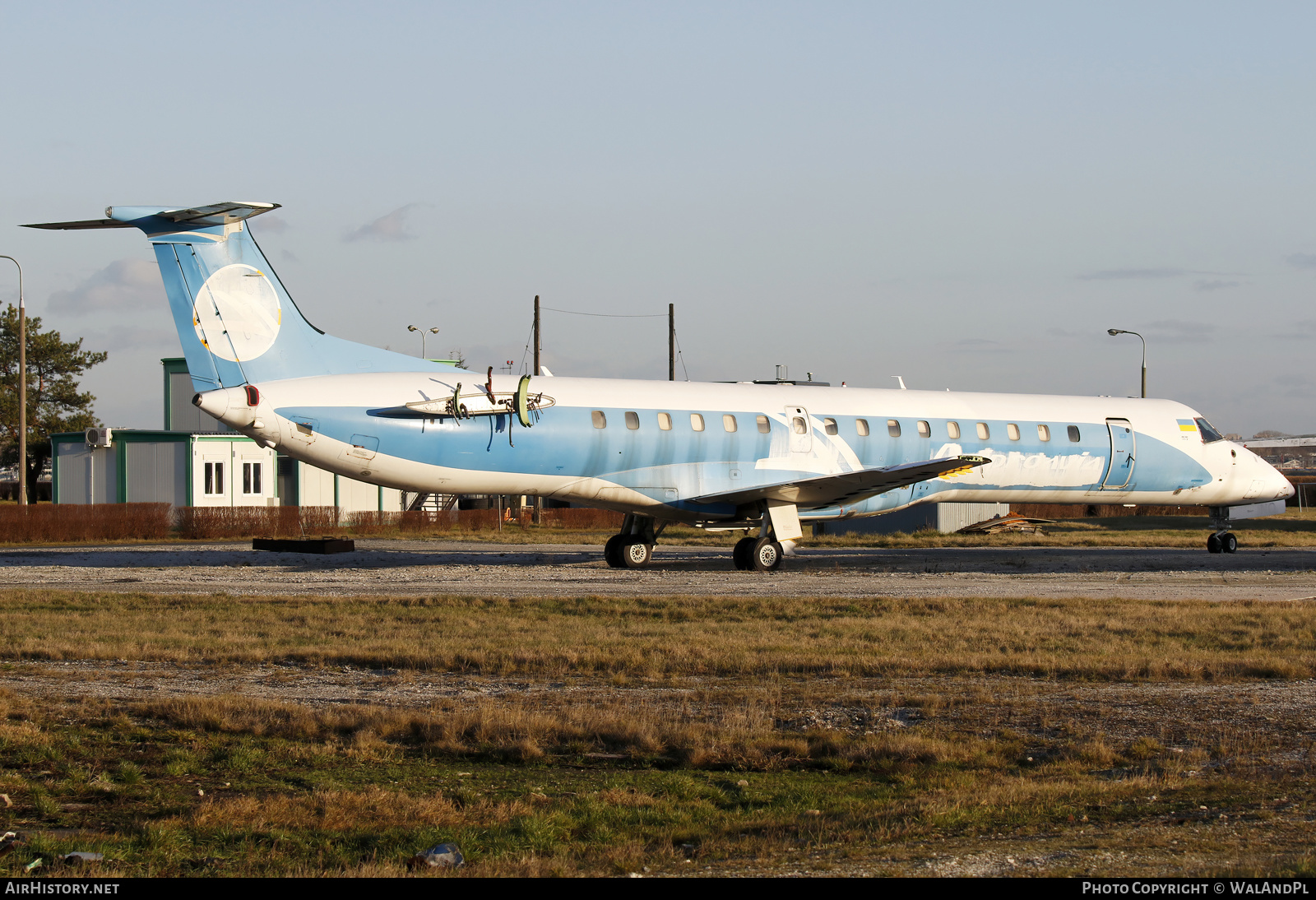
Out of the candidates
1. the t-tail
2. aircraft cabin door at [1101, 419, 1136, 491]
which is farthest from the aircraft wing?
the t-tail

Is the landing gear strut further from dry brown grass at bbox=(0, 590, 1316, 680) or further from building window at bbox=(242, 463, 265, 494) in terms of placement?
building window at bbox=(242, 463, 265, 494)

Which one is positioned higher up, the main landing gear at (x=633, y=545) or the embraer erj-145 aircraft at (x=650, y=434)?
the embraer erj-145 aircraft at (x=650, y=434)

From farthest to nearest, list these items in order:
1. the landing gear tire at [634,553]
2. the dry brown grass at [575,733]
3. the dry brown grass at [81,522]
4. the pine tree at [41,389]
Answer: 1. the pine tree at [41,389]
2. the dry brown grass at [81,522]
3. the landing gear tire at [634,553]
4. the dry brown grass at [575,733]

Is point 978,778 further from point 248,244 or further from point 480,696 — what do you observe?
point 248,244

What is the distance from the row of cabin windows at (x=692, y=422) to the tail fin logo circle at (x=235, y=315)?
615 centimetres

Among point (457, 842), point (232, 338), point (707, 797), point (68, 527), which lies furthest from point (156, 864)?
point (68, 527)

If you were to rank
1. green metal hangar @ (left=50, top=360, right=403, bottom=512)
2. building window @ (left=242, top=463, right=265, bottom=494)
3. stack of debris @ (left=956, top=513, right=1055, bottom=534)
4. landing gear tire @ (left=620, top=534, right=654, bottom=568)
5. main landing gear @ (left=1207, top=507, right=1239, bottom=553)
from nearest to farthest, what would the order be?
landing gear tire @ (left=620, top=534, right=654, bottom=568) < main landing gear @ (left=1207, top=507, right=1239, bottom=553) < stack of debris @ (left=956, top=513, right=1055, bottom=534) < green metal hangar @ (left=50, top=360, right=403, bottom=512) < building window @ (left=242, top=463, right=265, bottom=494)

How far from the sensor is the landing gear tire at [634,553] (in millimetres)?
26172

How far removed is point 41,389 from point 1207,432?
70.4m

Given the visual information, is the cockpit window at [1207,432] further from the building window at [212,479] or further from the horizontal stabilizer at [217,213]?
the building window at [212,479]

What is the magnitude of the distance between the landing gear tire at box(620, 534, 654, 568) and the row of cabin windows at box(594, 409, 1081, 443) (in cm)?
329

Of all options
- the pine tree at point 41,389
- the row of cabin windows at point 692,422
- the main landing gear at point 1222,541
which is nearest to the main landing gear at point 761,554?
the row of cabin windows at point 692,422

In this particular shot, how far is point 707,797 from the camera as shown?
7148 mm

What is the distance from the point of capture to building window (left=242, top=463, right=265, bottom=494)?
50.3 m
